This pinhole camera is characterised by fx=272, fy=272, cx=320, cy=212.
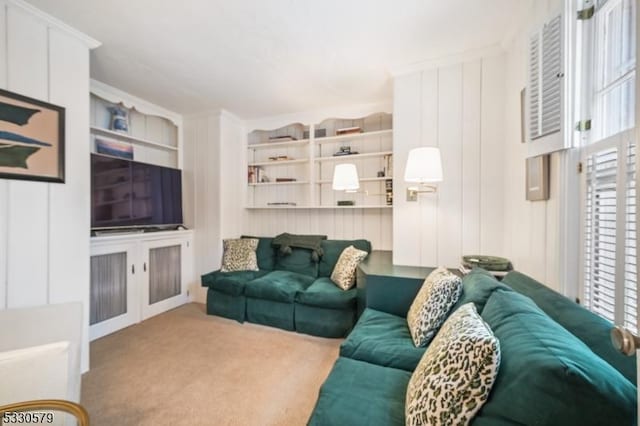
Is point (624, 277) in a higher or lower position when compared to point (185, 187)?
lower

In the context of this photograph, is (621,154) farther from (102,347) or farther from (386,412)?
(102,347)

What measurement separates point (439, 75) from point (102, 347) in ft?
12.8

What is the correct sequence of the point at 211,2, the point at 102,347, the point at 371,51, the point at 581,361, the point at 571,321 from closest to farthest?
1. the point at 581,361
2. the point at 571,321
3. the point at 211,2
4. the point at 371,51
5. the point at 102,347

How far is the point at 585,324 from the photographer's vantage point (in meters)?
0.94

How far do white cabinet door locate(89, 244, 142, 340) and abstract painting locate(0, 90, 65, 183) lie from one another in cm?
108

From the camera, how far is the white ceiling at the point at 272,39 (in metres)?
1.77

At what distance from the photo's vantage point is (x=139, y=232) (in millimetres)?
3076

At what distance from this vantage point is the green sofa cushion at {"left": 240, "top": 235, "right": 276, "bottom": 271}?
352 cm

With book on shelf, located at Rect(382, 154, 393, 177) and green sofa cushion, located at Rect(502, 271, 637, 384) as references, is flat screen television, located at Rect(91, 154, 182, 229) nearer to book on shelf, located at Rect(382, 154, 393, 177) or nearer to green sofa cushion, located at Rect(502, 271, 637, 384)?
book on shelf, located at Rect(382, 154, 393, 177)

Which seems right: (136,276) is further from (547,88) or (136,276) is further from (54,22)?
(547,88)

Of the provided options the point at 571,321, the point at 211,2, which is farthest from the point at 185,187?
the point at 571,321

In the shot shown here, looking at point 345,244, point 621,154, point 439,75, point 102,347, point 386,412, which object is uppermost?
point 439,75

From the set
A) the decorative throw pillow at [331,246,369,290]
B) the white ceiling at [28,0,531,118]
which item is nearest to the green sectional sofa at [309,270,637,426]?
the decorative throw pillow at [331,246,369,290]

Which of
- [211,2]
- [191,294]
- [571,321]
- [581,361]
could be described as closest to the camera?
[581,361]
